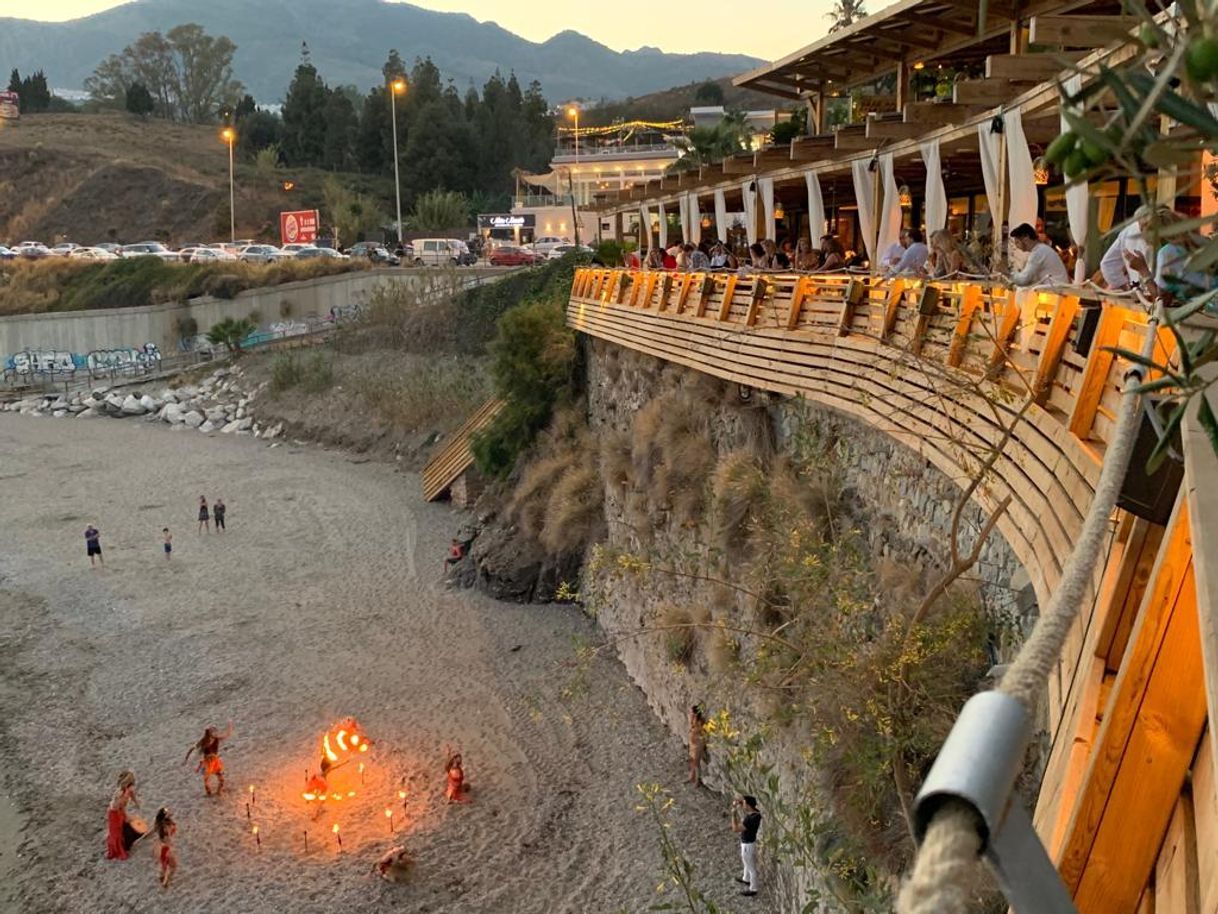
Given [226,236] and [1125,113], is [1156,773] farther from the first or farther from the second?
[226,236]

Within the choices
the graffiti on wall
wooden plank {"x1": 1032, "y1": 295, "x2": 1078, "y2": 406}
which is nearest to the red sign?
the graffiti on wall

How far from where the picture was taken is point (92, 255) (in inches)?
2859

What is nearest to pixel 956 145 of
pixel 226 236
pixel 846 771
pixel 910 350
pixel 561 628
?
pixel 910 350

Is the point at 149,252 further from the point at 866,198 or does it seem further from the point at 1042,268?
the point at 1042,268

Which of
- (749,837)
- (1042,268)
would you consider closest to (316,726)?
(749,837)

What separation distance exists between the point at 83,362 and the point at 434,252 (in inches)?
915

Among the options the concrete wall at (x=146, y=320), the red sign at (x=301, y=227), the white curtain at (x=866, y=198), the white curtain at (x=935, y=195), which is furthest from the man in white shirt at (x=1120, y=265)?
the red sign at (x=301, y=227)

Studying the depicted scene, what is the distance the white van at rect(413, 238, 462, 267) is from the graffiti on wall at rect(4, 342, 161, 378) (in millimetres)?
17476

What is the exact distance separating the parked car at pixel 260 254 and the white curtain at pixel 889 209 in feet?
185

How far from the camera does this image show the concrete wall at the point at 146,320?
58438 millimetres

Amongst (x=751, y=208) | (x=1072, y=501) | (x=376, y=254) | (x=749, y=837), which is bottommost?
(x=749, y=837)

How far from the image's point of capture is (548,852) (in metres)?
13.6

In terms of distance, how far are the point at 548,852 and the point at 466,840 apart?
1.24 meters

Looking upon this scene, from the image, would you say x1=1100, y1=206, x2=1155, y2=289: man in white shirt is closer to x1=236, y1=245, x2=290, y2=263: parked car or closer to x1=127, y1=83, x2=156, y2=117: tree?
x1=236, y1=245, x2=290, y2=263: parked car
